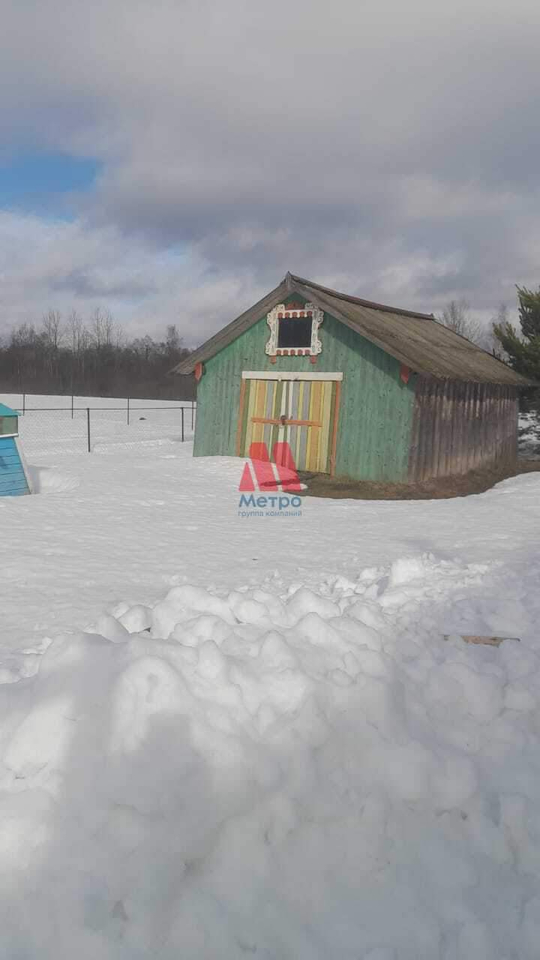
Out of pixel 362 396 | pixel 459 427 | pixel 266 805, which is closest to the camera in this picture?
pixel 266 805

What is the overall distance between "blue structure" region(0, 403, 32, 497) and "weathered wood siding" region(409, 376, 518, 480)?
7.48m

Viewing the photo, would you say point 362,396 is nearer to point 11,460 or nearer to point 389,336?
point 389,336

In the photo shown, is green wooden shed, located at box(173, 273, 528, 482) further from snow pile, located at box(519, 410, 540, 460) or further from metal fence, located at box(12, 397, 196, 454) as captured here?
metal fence, located at box(12, 397, 196, 454)

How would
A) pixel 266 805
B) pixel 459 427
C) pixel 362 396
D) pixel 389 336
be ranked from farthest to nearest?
1. pixel 459 427
2. pixel 389 336
3. pixel 362 396
4. pixel 266 805

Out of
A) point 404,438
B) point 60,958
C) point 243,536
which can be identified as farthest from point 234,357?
point 60,958

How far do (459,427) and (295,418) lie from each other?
3.90m

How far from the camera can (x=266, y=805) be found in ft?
8.65

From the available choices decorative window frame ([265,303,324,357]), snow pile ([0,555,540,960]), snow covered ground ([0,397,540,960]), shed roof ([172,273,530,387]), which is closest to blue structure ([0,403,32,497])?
shed roof ([172,273,530,387])

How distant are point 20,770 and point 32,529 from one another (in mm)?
6155

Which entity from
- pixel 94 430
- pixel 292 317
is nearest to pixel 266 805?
pixel 292 317

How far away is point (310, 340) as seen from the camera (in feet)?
46.4

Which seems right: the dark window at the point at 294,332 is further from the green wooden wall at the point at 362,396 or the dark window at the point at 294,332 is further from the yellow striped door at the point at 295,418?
the yellow striped door at the point at 295,418

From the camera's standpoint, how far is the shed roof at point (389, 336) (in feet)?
A: 42.9

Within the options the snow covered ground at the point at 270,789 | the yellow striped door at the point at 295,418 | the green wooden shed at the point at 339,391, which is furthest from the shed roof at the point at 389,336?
the snow covered ground at the point at 270,789
